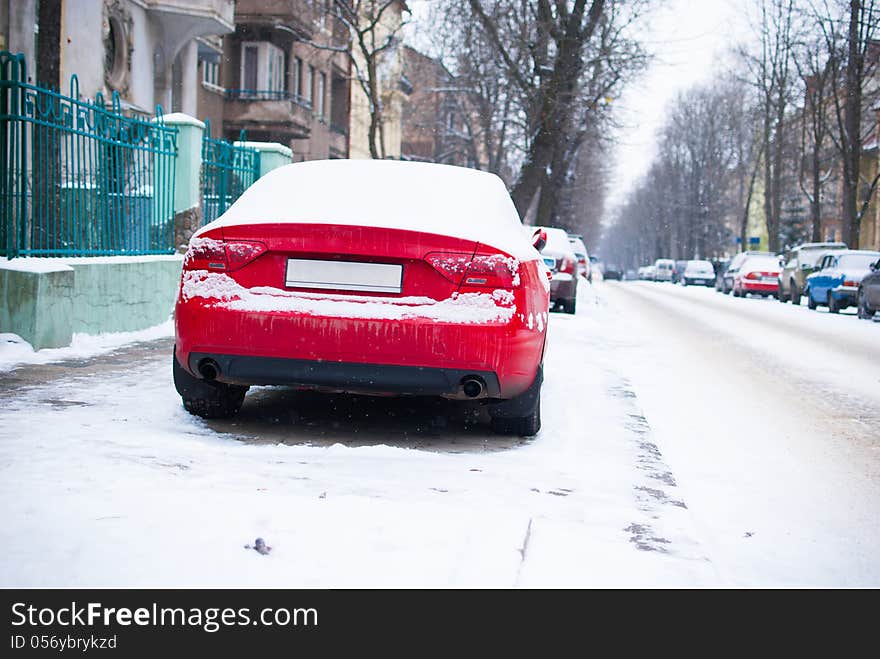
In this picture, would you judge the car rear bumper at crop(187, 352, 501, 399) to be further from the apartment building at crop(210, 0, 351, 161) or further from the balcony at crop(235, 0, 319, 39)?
the balcony at crop(235, 0, 319, 39)

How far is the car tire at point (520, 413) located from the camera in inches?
233

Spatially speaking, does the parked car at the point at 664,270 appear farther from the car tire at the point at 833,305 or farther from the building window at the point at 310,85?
the car tire at the point at 833,305

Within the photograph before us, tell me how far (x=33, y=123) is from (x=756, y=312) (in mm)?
20508

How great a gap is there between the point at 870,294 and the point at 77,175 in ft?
59.7

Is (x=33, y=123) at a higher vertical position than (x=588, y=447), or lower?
higher

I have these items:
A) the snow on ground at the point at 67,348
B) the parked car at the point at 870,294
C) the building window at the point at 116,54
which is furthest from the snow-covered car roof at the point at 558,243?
the building window at the point at 116,54

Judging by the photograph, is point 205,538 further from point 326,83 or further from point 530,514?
point 326,83

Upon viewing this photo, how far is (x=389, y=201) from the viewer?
5.82 m

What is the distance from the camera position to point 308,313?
214 inches

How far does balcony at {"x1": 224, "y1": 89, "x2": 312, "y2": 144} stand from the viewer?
36.8 m

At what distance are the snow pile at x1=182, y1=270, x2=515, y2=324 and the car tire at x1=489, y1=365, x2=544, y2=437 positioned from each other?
0.59 metres

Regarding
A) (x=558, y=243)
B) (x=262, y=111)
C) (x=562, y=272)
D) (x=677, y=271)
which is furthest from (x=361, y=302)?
(x=677, y=271)

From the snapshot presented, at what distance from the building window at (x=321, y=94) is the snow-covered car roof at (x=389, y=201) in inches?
1540
